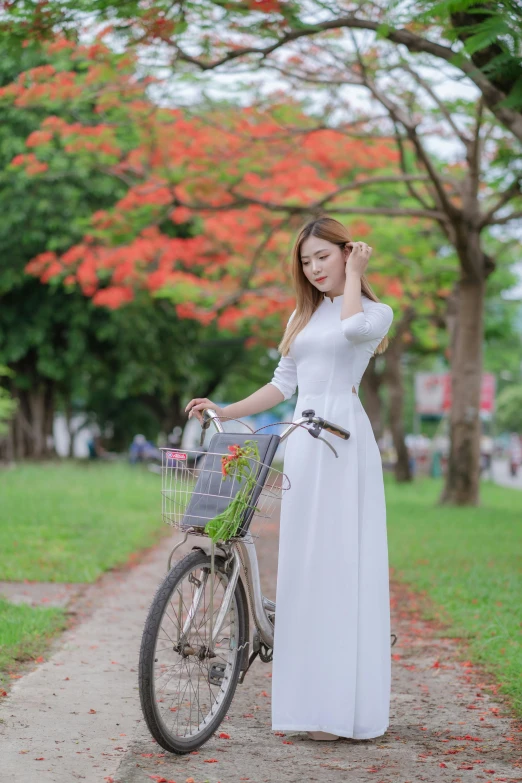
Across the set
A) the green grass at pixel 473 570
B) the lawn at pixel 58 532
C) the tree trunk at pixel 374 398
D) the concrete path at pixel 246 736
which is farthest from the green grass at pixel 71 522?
the tree trunk at pixel 374 398

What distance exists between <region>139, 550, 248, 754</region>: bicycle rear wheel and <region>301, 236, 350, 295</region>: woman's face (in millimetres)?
1205

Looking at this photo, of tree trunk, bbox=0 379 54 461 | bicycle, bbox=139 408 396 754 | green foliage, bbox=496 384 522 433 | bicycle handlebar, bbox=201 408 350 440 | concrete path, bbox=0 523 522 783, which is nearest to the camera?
concrete path, bbox=0 523 522 783

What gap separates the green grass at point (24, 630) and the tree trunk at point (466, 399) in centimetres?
990

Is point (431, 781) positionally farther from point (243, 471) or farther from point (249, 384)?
point (249, 384)

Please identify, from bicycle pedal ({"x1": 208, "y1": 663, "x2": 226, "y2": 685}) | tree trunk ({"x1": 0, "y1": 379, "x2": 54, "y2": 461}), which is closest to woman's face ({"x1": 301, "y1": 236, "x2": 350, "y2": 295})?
bicycle pedal ({"x1": 208, "y1": 663, "x2": 226, "y2": 685})

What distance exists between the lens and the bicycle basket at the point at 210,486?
3939 millimetres

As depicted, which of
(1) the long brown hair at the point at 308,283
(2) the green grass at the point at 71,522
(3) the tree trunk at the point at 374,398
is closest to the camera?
(1) the long brown hair at the point at 308,283

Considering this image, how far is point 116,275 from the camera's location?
2020cm

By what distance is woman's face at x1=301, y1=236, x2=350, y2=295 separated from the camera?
4.43 meters

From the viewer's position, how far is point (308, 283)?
456cm

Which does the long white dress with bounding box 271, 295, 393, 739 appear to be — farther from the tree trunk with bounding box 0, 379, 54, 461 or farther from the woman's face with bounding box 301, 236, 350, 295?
the tree trunk with bounding box 0, 379, 54, 461

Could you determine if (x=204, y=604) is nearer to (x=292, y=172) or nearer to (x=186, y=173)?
(x=186, y=173)

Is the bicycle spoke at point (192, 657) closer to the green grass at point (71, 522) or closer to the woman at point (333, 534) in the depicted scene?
the woman at point (333, 534)

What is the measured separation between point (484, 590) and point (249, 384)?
33321 millimetres
